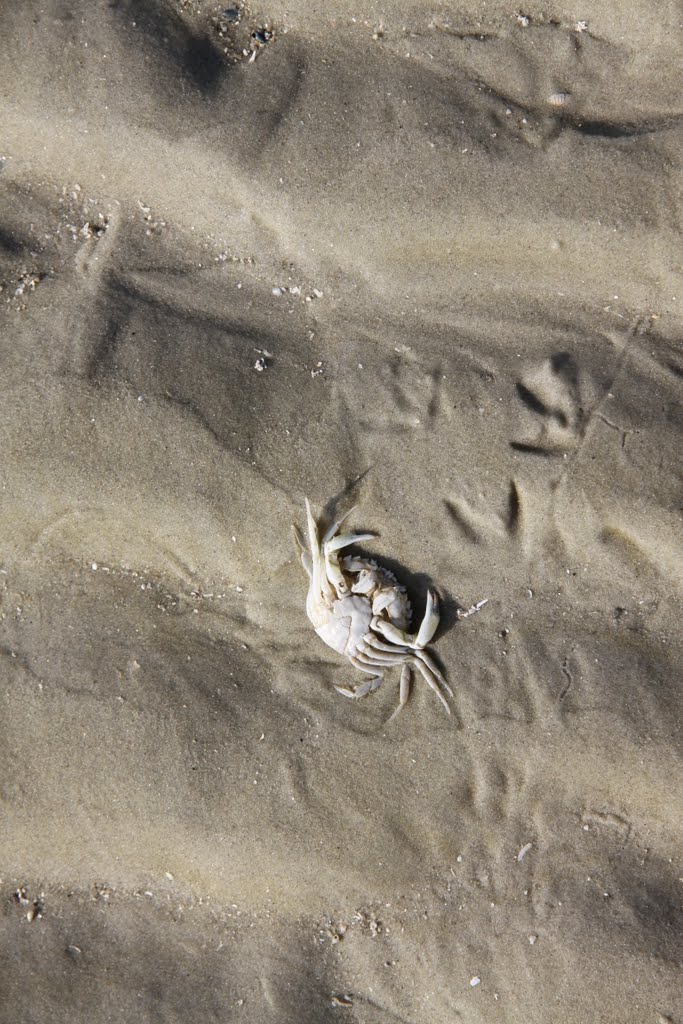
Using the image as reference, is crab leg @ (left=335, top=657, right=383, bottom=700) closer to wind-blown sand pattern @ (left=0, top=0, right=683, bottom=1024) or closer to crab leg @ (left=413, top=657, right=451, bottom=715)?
wind-blown sand pattern @ (left=0, top=0, right=683, bottom=1024)

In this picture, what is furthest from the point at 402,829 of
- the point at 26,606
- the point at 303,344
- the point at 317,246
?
the point at 317,246

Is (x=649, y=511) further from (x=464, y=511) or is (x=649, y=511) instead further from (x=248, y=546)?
(x=248, y=546)

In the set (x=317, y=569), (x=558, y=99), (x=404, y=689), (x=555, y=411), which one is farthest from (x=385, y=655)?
(x=558, y=99)

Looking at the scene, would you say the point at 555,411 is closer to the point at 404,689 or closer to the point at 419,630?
the point at 419,630

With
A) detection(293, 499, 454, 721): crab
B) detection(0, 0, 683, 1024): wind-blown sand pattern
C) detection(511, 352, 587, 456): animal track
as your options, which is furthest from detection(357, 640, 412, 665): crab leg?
detection(511, 352, 587, 456): animal track

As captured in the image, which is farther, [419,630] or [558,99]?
[419,630]

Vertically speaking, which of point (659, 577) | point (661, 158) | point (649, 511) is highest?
point (661, 158)
